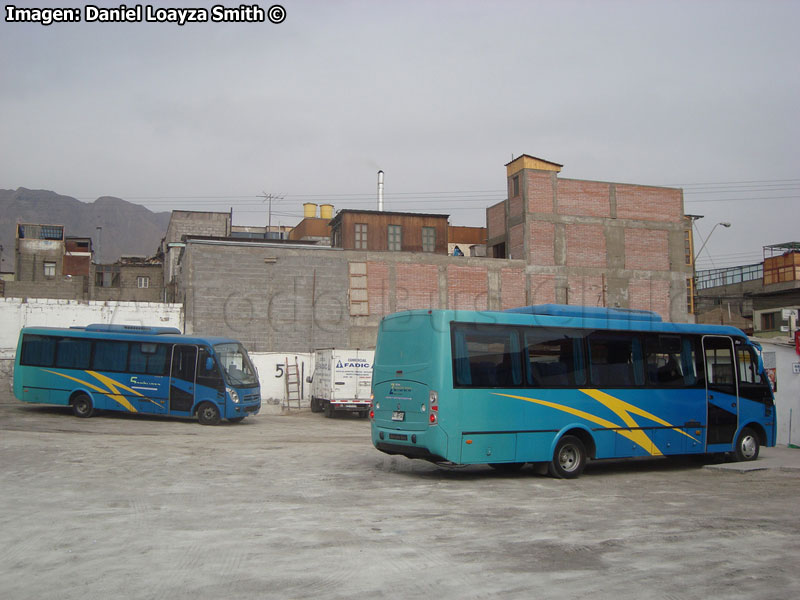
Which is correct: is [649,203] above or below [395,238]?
above

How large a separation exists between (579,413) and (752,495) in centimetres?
312

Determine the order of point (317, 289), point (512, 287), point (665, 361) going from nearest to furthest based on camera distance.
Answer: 1. point (665, 361)
2. point (317, 289)
3. point (512, 287)

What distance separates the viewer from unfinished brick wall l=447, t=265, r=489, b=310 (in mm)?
41656

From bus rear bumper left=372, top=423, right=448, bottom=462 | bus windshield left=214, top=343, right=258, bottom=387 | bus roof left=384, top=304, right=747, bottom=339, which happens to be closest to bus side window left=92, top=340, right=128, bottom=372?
bus windshield left=214, top=343, right=258, bottom=387

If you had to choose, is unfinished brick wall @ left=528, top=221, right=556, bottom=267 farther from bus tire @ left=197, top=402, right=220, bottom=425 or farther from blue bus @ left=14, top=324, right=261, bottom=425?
bus tire @ left=197, top=402, right=220, bottom=425

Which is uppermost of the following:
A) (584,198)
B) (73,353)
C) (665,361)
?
(584,198)

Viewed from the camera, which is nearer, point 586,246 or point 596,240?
point 586,246

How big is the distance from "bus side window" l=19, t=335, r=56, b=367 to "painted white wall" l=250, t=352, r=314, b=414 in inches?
406

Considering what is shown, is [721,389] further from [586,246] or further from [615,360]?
[586,246]

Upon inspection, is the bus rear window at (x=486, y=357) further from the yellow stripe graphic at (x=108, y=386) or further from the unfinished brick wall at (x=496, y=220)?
the unfinished brick wall at (x=496, y=220)

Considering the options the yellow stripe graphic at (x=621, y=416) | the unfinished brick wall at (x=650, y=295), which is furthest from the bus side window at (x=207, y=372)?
the unfinished brick wall at (x=650, y=295)

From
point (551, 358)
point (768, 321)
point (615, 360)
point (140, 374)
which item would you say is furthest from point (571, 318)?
point (768, 321)

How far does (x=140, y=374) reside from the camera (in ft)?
82.9

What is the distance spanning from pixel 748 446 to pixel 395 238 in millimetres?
32285
